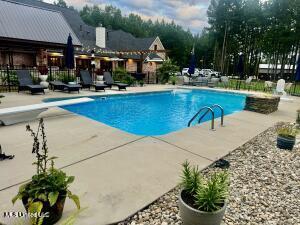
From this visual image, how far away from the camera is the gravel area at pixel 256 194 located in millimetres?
2770

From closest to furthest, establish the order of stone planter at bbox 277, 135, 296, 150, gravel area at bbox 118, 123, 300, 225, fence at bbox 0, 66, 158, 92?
1. gravel area at bbox 118, 123, 300, 225
2. stone planter at bbox 277, 135, 296, 150
3. fence at bbox 0, 66, 158, 92

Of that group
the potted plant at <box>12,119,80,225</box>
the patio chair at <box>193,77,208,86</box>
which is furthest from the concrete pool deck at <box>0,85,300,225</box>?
the patio chair at <box>193,77,208,86</box>

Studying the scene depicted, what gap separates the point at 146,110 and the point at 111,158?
280 inches

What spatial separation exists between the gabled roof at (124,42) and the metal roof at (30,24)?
58.1 ft

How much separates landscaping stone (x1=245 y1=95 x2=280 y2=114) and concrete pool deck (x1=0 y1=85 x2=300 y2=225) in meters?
2.47

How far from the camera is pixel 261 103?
9.16 m

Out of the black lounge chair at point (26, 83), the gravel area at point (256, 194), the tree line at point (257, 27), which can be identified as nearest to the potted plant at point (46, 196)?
the gravel area at point (256, 194)

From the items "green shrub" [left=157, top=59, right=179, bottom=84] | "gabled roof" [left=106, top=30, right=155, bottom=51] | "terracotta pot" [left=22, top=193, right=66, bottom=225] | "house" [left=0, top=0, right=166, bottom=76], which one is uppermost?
"gabled roof" [left=106, top=30, right=155, bottom=51]

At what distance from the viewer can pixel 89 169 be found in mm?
3688

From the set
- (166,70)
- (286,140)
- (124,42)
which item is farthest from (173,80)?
(124,42)

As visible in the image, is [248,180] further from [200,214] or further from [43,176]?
[43,176]

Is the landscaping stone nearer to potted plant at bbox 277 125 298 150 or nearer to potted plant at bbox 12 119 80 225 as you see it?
potted plant at bbox 277 125 298 150

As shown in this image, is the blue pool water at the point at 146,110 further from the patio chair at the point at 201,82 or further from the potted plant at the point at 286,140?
the patio chair at the point at 201,82

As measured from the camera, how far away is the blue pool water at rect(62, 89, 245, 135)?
861cm
